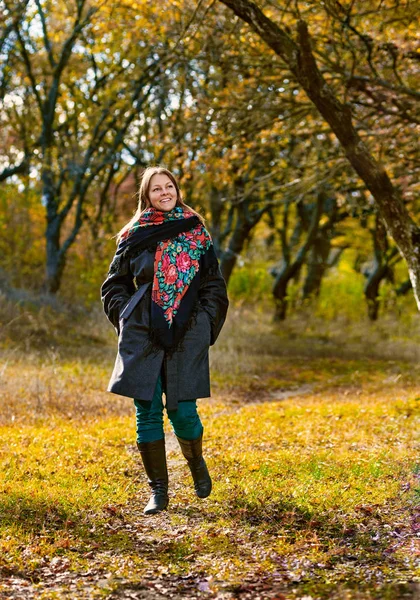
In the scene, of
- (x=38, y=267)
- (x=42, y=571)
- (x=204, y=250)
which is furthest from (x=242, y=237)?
(x=42, y=571)

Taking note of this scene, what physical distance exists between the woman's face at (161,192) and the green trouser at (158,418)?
1.12m

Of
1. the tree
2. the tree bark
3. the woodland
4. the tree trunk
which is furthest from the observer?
the tree trunk

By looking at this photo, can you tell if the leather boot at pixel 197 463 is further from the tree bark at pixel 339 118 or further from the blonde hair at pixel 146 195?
the tree bark at pixel 339 118

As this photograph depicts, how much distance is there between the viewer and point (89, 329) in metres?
15.1

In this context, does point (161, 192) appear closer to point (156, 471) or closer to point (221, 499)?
point (156, 471)

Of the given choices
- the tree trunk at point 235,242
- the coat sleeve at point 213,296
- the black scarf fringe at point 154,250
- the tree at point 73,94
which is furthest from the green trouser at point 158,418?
the tree trunk at point 235,242

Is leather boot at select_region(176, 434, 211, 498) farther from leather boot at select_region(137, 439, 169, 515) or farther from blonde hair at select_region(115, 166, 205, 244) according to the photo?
blonde hair at select_region(115, 166, 205, 244)

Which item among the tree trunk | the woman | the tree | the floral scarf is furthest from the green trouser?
the tree trunk

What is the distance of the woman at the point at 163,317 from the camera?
15.4ft

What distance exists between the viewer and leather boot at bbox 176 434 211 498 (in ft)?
15.9

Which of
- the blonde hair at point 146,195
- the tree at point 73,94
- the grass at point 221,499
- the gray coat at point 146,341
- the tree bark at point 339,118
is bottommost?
the grass at point 221,499

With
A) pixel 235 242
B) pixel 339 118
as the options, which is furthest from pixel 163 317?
pixel 235 242

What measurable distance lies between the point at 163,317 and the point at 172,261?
0.38 meters

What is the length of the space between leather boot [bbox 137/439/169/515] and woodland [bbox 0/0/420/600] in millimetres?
120
